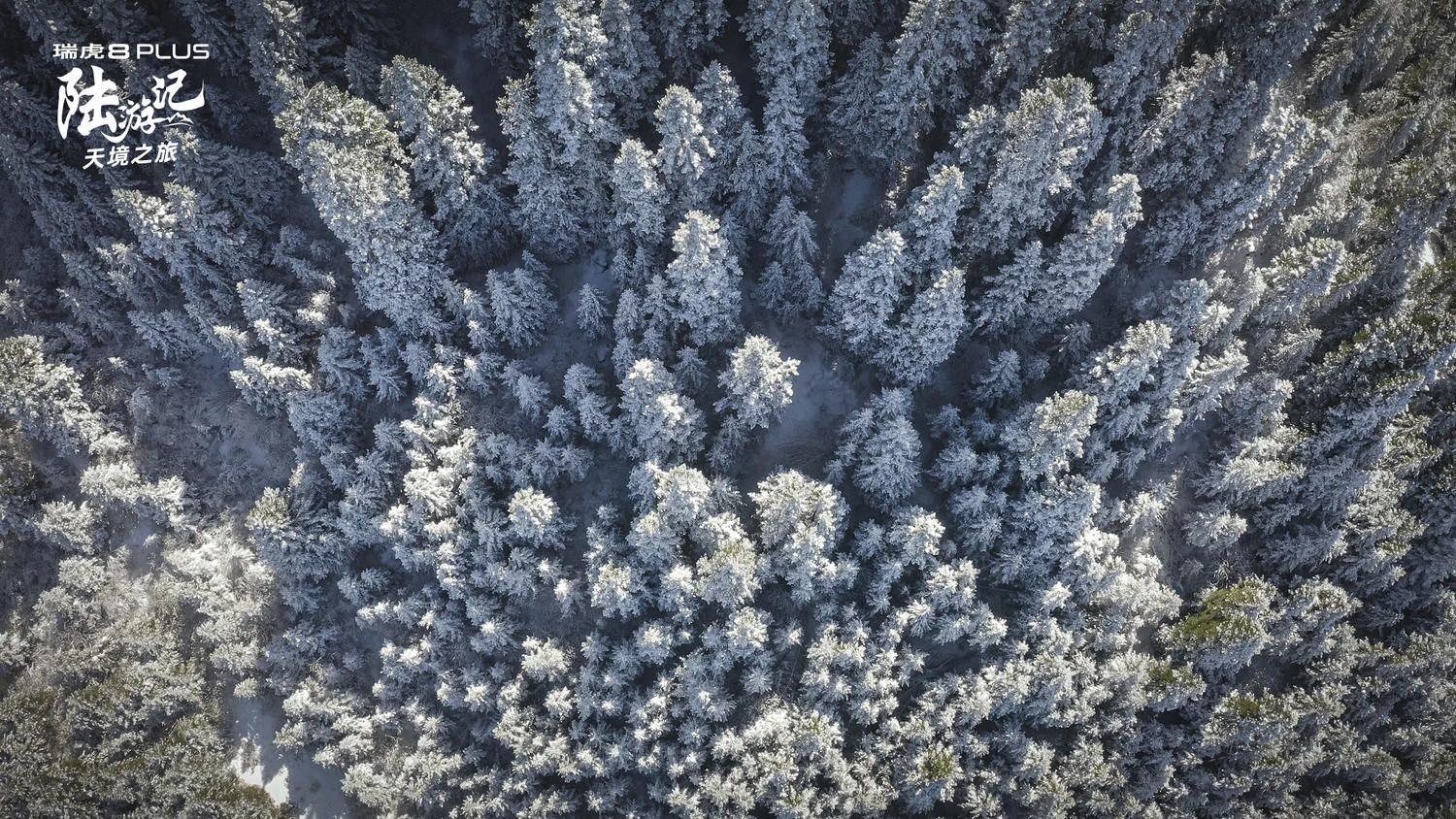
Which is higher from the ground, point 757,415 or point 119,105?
point 119,105

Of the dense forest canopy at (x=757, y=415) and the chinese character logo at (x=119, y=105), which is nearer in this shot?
the dense forest canopy at (x=757, y=415)

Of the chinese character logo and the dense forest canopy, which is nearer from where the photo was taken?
the dense forest canopy

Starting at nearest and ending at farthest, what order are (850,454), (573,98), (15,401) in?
(573,98), (850,454), (15,401)

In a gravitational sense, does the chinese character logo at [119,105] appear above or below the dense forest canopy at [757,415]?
above

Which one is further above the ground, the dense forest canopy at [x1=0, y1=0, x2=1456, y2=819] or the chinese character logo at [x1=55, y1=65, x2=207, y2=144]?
the chinese character logo at [x1=55, y1=65, x2=207, y2=144]

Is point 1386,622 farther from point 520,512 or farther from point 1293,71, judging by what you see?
point 520,512

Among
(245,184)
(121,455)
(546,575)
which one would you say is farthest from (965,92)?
(121,455)

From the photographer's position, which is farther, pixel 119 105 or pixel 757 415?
pixel 119 105

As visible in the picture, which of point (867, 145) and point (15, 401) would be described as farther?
point (15, 401)
